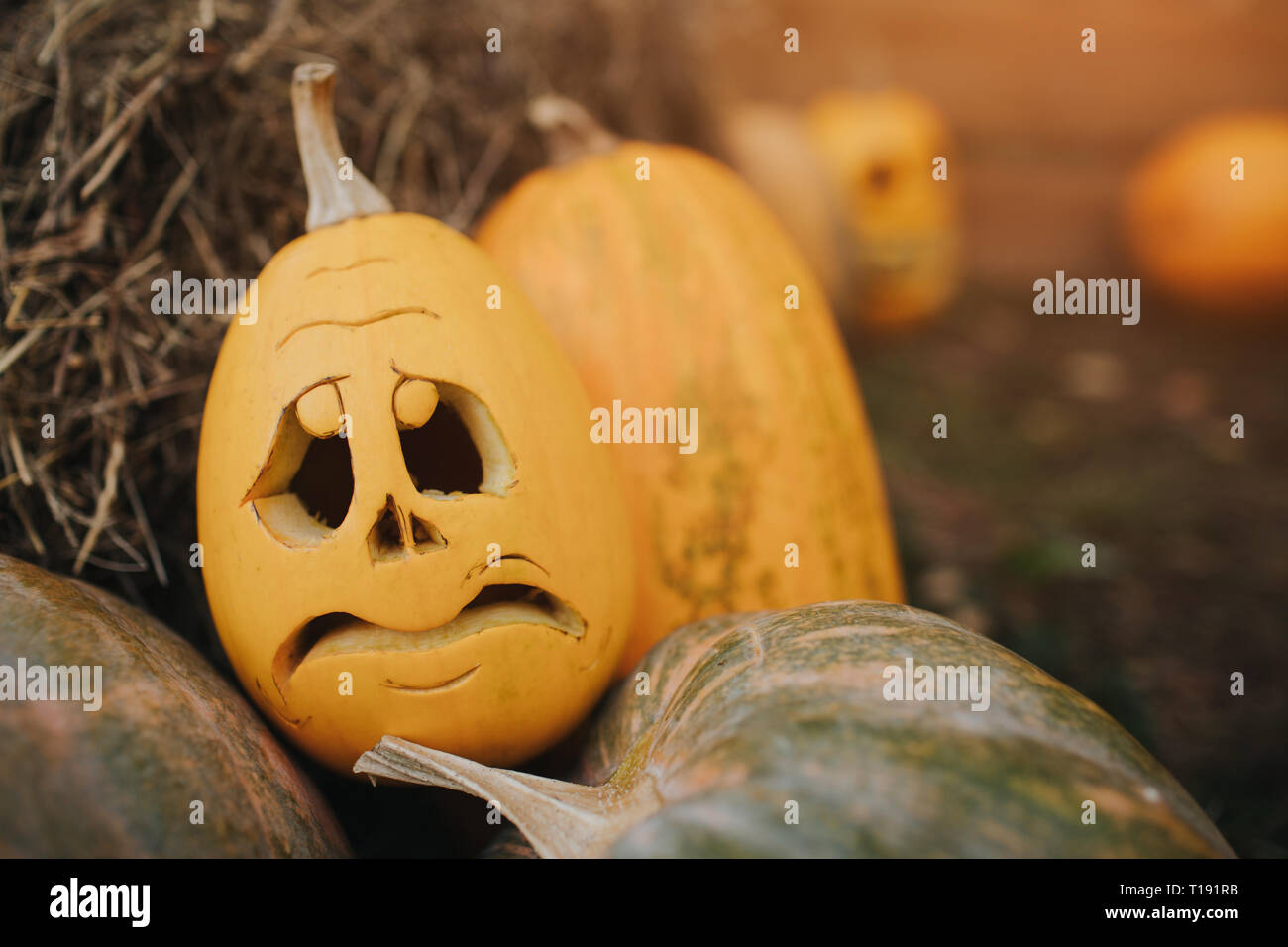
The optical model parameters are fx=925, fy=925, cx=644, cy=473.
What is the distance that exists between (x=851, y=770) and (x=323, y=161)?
1.05m

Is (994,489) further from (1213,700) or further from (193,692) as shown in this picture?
(193,692)

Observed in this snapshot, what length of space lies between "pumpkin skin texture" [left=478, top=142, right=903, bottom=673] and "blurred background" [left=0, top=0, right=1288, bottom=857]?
1.40 feet

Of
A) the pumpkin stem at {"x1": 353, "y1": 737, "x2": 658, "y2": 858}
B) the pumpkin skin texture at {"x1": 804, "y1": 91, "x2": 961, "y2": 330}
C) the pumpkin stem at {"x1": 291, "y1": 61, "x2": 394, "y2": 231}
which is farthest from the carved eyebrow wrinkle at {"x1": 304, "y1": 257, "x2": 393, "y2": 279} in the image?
the pumpkin skin texture at {"x1": 804, "y1": 91, "x2": 961, "y2": 330}

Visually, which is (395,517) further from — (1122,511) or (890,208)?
(890,208)

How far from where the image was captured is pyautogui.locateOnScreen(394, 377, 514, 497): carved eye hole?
3.59ft

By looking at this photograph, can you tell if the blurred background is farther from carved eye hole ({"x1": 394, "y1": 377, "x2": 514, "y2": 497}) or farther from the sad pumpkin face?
carved eye hole ({"x1": 394, "y1": 377, "x2": 514, "y2": 497})

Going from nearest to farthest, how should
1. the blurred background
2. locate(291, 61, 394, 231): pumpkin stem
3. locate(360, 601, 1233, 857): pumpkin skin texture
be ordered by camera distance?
locate(360, 601, 1233, 857): pumpkin skin texture < locate(291, 61, 394, 231): pumpkin stem < the blurred background

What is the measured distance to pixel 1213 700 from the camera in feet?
6.24

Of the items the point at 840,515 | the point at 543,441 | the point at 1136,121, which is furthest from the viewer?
the point at 1136,121

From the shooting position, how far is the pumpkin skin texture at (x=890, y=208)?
134 inches

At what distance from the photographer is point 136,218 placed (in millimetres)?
1497

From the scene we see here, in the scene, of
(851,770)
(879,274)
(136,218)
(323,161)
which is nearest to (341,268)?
(323,161)
